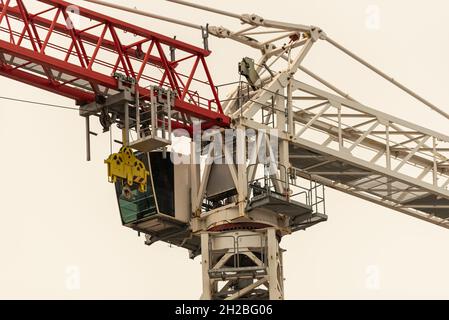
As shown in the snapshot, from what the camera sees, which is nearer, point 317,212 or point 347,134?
point 317,212

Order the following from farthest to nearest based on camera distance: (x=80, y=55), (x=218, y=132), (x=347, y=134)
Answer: (x=347, y=134) < (x=218, y=132) < (x=80, y=55)

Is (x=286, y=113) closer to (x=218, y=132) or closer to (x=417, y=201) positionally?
(x=218, y=132)

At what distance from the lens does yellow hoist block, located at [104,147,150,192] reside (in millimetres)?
77438

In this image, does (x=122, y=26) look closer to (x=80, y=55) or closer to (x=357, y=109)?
(x=80, y=55)

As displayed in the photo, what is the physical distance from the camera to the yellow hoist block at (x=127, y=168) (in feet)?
254

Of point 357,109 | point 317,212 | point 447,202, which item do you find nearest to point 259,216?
point 317,212

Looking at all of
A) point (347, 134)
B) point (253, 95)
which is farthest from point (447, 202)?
point (253, 95)

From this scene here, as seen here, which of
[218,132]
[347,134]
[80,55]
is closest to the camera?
[80,55]

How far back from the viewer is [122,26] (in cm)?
7844

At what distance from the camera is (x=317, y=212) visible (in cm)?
8312

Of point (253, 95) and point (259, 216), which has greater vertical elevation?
point (253, 95)

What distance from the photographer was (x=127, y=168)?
7825 centimetres

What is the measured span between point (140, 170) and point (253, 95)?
793cm

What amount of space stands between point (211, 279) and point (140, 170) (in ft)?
19.8
